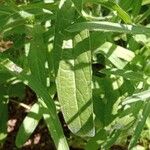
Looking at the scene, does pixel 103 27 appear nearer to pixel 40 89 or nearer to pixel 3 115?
pixel 40 89

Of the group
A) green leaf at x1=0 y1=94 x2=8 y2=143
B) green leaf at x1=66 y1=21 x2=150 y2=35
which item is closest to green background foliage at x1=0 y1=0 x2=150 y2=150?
green leaf at x1=66 y1=21 x2=150 y2=35

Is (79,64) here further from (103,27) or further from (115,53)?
(115,53)

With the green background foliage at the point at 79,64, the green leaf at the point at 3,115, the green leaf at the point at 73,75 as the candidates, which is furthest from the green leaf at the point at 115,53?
the green leaf at the point at 3,115

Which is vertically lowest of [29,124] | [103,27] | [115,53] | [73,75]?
[29,124]

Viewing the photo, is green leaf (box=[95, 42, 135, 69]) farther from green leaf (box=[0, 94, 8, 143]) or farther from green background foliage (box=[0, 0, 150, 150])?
green leaf (box=[0, 94, 8, 143])

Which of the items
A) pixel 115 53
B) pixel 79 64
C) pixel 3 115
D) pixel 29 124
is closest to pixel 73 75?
pixel 79 64

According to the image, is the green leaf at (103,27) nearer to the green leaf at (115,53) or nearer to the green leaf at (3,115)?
the green leaf at (115,53)

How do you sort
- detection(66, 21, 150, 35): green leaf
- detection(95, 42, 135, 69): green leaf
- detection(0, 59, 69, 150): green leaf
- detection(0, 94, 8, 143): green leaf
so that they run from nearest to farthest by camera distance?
detection(66, 21, 150, 35): green leaf < detection(0, 59, 69, 150): green leaf < detection(95, 42, 135, 69): green leaf < detection(0, 94, 8, 143): green leaf

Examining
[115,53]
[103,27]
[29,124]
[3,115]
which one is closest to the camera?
[103,27]

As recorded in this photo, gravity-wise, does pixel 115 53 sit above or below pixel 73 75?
below

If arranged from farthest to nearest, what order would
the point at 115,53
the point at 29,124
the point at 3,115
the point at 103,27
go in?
the point at 3,115, the point at 29,124, the point at 115,53, the point at 103,27

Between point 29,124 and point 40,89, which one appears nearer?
A: point 40,89
